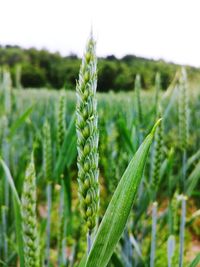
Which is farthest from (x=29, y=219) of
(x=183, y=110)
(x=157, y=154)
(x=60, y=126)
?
(x=183, y=110)

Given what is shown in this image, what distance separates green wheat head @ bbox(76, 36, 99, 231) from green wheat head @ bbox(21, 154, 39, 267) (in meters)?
0.11

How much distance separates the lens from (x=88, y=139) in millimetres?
443

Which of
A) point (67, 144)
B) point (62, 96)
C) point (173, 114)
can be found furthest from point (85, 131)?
point (173, 114)

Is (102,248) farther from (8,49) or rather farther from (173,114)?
(8,49)

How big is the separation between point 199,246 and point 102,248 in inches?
90.3

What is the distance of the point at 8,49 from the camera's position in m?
25.0

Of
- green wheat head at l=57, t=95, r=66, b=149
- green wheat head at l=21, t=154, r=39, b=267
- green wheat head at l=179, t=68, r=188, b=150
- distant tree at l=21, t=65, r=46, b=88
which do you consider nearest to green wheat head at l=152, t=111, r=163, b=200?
green wheat head at l=179, t=68, r=188, b=150

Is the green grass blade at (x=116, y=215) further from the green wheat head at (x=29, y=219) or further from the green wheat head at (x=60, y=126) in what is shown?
the green wheat head at (x=60, y=126)

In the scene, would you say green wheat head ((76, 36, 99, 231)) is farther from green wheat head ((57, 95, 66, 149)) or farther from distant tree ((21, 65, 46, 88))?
distant tree ((21, 65, 46, 88))

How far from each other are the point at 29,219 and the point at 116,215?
0.12 metres

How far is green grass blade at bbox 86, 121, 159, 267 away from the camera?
0.48 metres

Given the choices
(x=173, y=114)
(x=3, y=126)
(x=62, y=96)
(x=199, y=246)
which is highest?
(x=62, y=96)

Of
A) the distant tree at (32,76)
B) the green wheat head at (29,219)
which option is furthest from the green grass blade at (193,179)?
the distant tree at (32,76)

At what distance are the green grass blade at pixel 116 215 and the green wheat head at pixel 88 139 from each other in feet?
0.13
